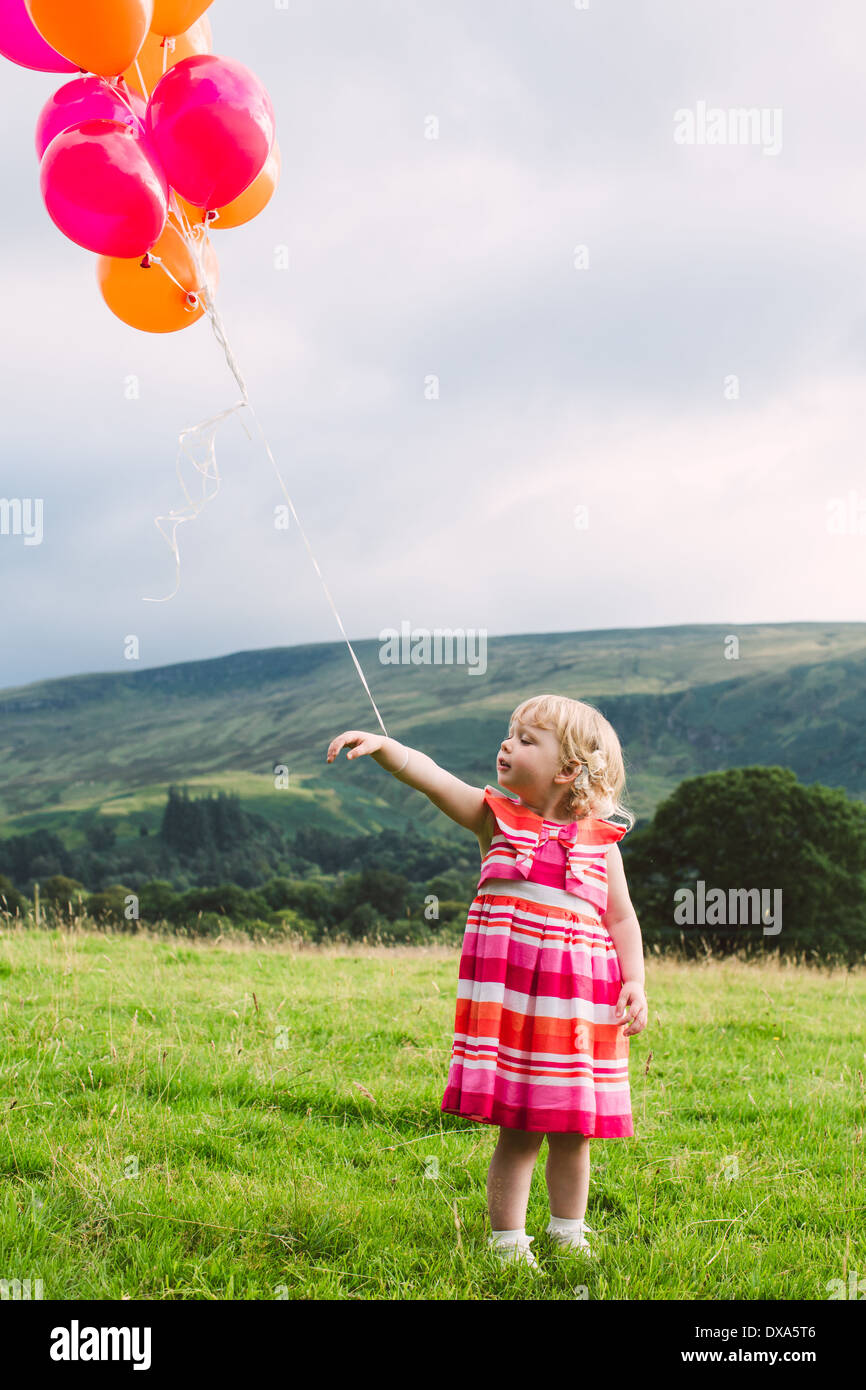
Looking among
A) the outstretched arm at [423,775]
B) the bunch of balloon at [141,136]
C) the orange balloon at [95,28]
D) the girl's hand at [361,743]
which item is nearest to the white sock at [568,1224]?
the outstretched arm at [423,775]

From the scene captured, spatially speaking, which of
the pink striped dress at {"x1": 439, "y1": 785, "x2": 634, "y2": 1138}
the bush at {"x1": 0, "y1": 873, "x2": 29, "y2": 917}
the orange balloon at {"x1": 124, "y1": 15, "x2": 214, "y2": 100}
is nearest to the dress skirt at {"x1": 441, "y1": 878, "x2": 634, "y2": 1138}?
the pink striped dress at {"x1": 439, "y1": 785, "x2": 634, "y2": 1138}

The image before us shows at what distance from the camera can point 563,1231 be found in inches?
125

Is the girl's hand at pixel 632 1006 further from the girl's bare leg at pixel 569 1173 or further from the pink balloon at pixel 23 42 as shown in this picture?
the pink balloon at pixel 23 42

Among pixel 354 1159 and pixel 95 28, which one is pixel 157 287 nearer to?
pixel 95 28

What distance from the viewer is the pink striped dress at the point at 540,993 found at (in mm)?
3037

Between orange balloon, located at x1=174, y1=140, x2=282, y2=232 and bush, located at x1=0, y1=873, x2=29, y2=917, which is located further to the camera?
bush, located at x1=0, y1=873, x2=29, y2=917

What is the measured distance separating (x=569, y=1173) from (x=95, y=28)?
473 centimetres

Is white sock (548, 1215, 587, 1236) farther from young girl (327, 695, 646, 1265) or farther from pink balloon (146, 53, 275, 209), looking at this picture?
pink balloon (146, 53, 275, 209)

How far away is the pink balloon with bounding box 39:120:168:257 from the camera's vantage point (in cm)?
378

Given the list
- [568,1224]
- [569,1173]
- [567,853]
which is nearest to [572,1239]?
[568,1224]

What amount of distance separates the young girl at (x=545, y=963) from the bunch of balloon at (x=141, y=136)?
258 centimetres

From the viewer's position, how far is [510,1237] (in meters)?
3.09

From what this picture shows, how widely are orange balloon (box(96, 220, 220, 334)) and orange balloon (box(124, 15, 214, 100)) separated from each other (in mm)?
705
